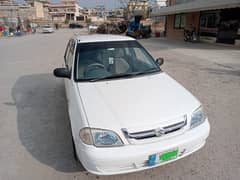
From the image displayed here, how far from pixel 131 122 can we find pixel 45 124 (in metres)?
2.17

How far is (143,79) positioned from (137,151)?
49.8 inches

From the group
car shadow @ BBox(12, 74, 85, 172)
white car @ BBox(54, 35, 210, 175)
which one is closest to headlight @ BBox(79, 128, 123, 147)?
white car @ BBox(54, 35, 210, 175)

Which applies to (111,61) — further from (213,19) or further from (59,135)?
(213,19)

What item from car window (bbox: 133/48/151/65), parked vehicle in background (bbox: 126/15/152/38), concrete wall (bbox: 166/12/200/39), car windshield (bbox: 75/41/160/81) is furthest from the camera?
parked vehicle in background (bbox: 126/15/152/38)

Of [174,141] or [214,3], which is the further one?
[214,3]

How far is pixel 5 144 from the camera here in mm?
2965

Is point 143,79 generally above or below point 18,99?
above

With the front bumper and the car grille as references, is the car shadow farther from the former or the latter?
the car grille

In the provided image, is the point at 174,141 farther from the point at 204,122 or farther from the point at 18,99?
the point at 18,99

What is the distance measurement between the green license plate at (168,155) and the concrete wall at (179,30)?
1781 centimetres

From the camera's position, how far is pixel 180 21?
66.8 feet

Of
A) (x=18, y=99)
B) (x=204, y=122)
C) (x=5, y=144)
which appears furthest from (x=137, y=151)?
(x=18, y=99)

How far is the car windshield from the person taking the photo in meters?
3.00

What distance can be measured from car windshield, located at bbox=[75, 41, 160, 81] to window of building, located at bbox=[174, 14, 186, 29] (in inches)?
718
